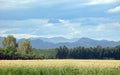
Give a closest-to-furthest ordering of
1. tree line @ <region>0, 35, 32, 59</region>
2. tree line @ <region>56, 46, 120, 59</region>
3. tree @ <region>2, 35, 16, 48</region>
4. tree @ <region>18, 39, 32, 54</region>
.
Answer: tree line @ <region>0, 35, 32, 59</region>
tree line @ <region>56, 46, 120, 59</region>
tree @ <region>18, 39, 32, 54</region>
tree @ <region>2, 35, 16, 48</region>

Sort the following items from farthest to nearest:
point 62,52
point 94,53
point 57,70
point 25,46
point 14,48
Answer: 1. point 25,46
2. point 62,52
3. point 94,53
4. point 14,48
5. point 57,70

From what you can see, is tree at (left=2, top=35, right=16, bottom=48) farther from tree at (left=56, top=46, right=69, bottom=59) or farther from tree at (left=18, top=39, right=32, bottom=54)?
tree at (left=56, top=46, right=69, bottom=59)

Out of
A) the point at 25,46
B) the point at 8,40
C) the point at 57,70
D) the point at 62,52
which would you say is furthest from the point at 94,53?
the point at 57,70

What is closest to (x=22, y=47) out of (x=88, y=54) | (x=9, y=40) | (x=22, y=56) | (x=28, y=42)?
(x=28, y=42)

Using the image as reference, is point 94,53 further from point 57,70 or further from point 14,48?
point 57,70

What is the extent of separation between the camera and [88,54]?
134875 millimetres

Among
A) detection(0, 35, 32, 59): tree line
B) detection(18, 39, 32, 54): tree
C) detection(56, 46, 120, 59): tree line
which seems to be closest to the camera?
detection(0, 35, 32, 59): tree line

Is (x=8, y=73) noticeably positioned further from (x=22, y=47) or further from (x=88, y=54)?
(x=22, y=47)

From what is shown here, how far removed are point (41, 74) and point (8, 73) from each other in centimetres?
223

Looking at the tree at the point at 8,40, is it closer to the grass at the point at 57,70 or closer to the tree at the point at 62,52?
the tree at the point at 62,52

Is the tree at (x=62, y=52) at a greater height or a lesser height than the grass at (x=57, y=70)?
greater

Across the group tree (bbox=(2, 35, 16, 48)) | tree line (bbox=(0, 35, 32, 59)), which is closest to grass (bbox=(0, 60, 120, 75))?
tree line (bbox=(0, 35, 32, 59))

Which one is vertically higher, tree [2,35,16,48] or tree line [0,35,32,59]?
tree [2,35,16,48]

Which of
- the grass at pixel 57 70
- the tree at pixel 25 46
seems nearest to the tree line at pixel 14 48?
the tree at pixel 25 46
